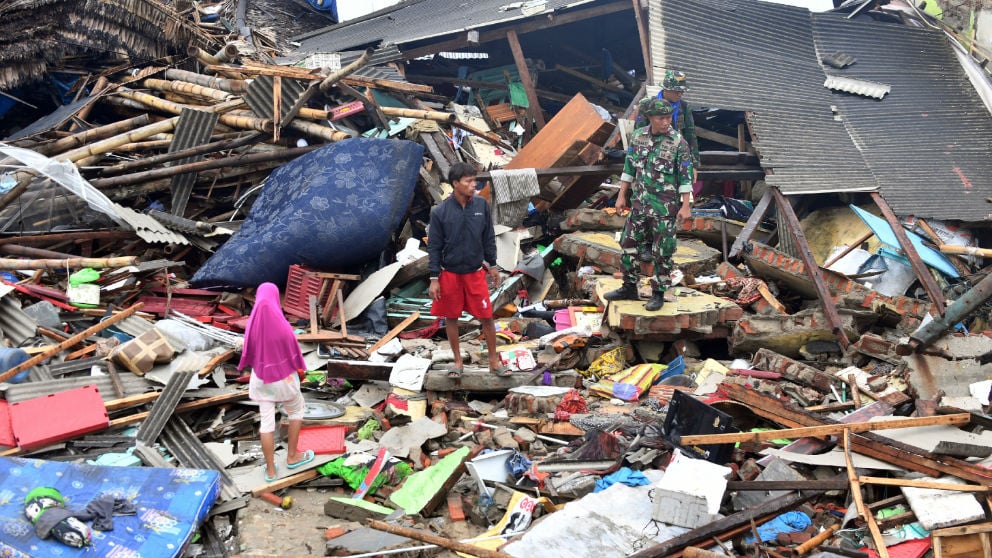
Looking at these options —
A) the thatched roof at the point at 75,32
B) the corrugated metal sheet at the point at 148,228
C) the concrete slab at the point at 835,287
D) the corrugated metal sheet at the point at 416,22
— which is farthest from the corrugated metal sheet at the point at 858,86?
the thatched roof at the point at 75,32

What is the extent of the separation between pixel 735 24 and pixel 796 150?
2.28 metres

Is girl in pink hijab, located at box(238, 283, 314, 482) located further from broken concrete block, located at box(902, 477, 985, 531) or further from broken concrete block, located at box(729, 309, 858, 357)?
broken concrete block, located at box(729, 309, 858, 357)

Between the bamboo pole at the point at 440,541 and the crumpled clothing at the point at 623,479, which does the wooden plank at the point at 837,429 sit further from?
the bamboo pole at the point at 440,541

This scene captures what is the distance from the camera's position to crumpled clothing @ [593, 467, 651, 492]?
492 cm

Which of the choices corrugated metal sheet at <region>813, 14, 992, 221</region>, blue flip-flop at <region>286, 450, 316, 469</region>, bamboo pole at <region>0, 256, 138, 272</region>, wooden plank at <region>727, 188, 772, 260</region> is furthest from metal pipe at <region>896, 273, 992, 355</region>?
bamboo pole at <region>0, 256, 138, 272</region>

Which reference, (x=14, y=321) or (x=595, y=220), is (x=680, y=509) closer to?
(x=595, y=220)

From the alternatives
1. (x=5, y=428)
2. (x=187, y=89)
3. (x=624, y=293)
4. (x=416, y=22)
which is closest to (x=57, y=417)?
(x=5, y=428)

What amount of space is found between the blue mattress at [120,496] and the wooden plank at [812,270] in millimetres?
5361

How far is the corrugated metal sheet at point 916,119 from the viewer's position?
356 inches

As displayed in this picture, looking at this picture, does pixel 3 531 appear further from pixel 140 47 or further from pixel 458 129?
pixel 140 47

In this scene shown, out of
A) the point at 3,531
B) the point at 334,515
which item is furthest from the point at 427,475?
the point at 3,531

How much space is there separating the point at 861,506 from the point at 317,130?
7.32 m

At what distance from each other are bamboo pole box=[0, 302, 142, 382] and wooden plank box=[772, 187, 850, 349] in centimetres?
628

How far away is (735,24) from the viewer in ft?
34.5
